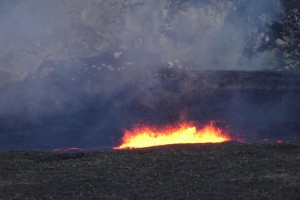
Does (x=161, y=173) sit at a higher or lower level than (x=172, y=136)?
lower

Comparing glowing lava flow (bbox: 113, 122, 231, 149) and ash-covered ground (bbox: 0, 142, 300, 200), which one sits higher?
glowing lava flow (bbox: 113, 122, 231, 149)

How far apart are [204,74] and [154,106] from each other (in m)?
3.01

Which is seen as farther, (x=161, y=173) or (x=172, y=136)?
(x=172, y=136)

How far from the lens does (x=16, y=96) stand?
91.3ft

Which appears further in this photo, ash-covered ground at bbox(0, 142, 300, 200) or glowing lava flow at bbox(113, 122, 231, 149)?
glowing lava flow at bbox(113, 122, 231, 149)

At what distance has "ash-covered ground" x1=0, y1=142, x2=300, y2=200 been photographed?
12.8 meters

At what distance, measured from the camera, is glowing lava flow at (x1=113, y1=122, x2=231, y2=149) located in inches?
890

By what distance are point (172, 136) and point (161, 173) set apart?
8901mm

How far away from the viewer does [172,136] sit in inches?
922

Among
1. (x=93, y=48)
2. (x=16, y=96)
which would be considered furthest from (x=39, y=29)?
(x=16, y=96)

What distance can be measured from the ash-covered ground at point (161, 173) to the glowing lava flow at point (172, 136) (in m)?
4.72

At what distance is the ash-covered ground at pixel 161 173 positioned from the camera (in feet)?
42.0

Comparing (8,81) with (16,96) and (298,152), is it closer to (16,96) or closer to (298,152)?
(16,96)

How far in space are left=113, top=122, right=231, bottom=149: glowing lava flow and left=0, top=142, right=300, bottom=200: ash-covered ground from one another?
15.5 feet
